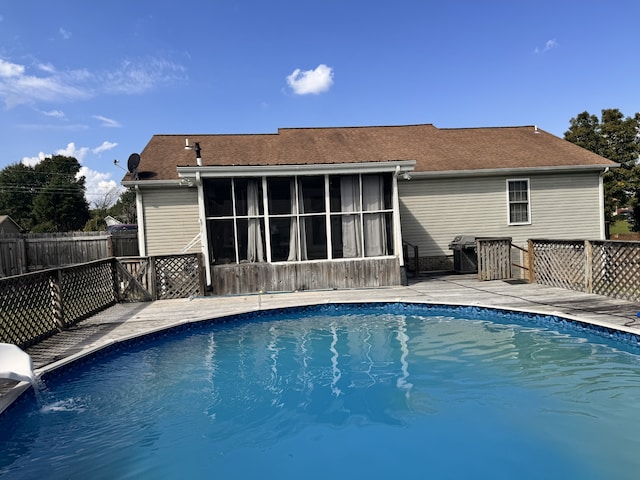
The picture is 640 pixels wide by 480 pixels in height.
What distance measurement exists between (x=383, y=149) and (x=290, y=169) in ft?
18.5

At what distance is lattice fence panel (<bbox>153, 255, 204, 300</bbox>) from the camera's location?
994 centimetres

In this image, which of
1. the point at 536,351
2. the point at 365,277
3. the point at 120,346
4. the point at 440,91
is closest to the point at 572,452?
the point at 536,351


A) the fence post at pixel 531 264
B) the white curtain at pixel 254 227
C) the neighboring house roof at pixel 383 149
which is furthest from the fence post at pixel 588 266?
the white curtain at pixel 254 227

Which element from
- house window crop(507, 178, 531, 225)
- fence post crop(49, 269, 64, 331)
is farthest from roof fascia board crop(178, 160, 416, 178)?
house window crop(507, 178, 531, 225)

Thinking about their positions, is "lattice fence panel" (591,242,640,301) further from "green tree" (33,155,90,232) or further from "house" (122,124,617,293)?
"green tree" (33,155,90,232)

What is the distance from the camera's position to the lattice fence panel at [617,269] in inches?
308

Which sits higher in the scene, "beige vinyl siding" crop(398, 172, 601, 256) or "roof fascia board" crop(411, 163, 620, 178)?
"roof fascia board" crop(411, 163, 620, 178)

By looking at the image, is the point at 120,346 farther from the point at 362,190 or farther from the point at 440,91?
the point at 440,91

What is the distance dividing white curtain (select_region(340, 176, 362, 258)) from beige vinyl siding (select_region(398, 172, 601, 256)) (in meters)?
2.95

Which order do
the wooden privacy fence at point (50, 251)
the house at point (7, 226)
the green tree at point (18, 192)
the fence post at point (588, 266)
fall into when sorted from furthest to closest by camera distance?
the green tree at point (18, 192), the house at point (7, 226), the wooden privacy fence at point (50, 251), the fence post at point (588, 266)

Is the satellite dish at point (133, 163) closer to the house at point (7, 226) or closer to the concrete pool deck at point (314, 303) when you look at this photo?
the concrete pool deck at point (314, 303)

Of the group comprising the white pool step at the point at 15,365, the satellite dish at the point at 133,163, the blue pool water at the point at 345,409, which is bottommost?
the blue pool water at the point at 345,409

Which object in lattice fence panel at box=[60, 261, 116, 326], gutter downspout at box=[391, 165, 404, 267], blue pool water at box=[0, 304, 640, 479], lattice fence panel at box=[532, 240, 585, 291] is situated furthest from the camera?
gutter downspout at box=[391, 165, 404, 267]

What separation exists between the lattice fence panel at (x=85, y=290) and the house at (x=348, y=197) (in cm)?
232
